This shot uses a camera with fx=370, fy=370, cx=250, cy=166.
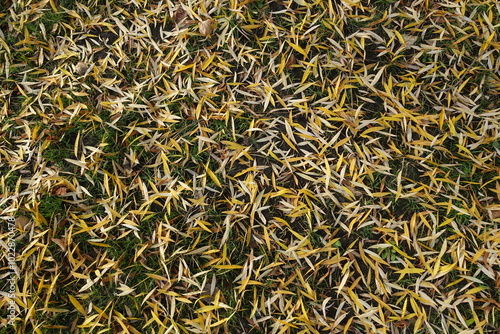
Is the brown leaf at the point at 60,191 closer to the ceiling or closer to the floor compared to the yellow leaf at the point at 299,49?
closer to the floor

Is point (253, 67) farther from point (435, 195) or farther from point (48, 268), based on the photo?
point (48, 268)

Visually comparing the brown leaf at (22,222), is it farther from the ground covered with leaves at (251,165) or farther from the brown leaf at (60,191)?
the brown leaf at (60,191)

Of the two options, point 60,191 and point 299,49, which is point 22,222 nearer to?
point 60,191

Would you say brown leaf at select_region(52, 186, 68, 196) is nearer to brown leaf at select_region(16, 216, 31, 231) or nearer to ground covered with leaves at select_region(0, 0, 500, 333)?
ground covered with leaves at select_region(0, 0, 500, 333)

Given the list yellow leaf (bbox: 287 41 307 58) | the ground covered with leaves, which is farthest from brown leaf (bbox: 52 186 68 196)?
yellow leaf (bbox: 287 41 307 58)

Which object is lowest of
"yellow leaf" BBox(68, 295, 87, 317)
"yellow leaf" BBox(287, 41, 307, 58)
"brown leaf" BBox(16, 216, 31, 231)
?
"yellow leaf" BBox(68, 295, 87, 317)

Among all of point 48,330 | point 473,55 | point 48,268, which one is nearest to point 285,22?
point 473,55

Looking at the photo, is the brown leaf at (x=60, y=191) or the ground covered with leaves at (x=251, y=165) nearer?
the ground covered with leaves at (x=251, y=165)

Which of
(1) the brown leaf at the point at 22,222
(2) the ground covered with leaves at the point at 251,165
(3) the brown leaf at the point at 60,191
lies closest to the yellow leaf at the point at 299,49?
(2) the ground covered with leaves at the point at 251,165
